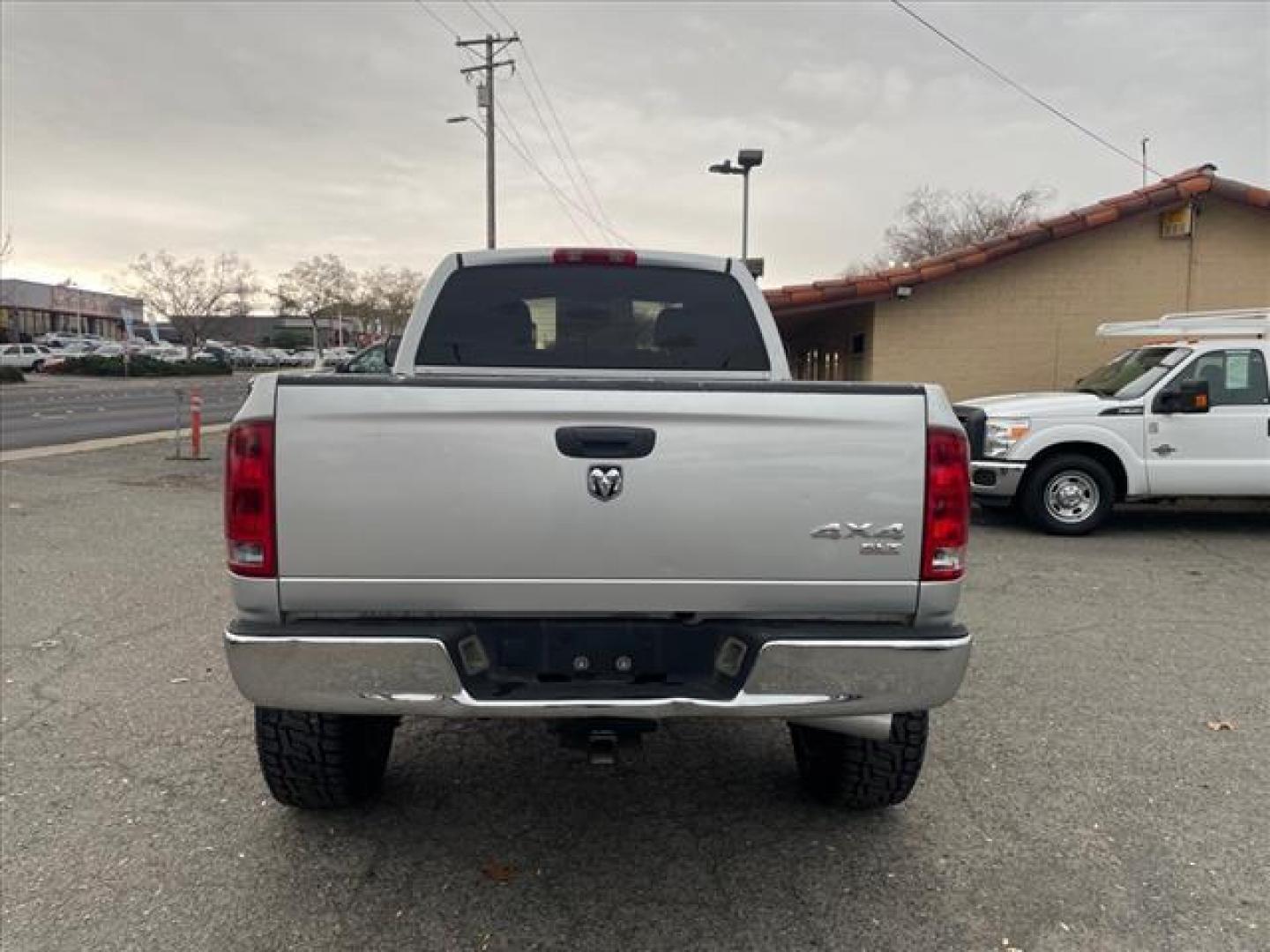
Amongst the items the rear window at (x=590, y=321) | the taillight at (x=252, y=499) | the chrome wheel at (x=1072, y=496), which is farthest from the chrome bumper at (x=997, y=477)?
the taillight at (x=252, y=499)

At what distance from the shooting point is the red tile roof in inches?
465

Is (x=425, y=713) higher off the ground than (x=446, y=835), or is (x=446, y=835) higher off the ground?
(x=425, y=713)

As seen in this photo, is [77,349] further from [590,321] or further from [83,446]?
[590,321]

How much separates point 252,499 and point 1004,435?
25.5 ft

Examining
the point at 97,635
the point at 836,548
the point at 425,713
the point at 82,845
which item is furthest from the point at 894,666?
the point at 97,635

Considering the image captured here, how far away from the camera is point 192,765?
3717mm

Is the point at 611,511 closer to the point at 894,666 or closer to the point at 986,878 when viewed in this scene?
the point at 894,666

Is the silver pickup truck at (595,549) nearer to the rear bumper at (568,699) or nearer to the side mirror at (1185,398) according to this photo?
the rear bumper at (568,699)

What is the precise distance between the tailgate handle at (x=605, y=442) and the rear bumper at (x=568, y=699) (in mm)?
623

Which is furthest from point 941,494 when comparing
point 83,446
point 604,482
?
point 83,446

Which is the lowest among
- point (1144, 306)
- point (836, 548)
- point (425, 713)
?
point (425, 713)

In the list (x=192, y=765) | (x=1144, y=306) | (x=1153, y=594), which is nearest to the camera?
(x=192, y=765)

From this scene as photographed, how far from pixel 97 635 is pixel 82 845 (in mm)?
2656

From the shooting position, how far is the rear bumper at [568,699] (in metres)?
2.46
